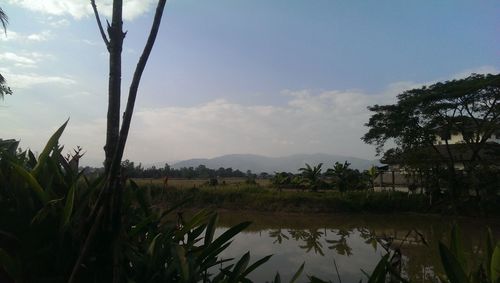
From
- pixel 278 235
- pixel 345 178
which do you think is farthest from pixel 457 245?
pixel 345 178

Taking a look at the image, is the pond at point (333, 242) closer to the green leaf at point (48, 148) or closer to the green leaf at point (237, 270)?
the green leaf at point (237, 270)

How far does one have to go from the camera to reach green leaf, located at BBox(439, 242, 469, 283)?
131 cm

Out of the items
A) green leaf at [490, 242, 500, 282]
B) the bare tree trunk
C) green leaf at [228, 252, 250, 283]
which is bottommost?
green leaf at [228, 252, 250, 283]

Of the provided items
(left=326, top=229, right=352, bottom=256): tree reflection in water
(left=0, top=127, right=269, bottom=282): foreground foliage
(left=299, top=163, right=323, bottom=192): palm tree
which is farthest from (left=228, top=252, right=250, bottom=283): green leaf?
(left=299, top=163, right=323, bottom=192): palm tree

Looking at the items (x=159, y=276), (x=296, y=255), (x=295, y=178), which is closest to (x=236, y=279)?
(x=159, y=276)

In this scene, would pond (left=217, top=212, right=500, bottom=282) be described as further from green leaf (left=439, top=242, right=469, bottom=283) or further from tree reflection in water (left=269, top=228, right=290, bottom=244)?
green leaf (left=439, top=242, right=469, bottom=283)

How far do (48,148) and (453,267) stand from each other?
4.81ft

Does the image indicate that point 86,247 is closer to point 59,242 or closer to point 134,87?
point 59,242

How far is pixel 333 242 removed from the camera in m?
11.9

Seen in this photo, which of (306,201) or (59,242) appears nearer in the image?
(59,242)

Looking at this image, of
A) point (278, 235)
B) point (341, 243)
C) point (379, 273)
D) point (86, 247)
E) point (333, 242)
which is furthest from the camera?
point (278, 235)

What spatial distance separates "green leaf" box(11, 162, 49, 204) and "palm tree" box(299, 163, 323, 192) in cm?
2092

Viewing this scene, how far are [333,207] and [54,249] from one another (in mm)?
17594

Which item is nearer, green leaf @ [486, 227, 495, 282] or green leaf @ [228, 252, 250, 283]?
green leaf @ [486, 227, 495, 282]
